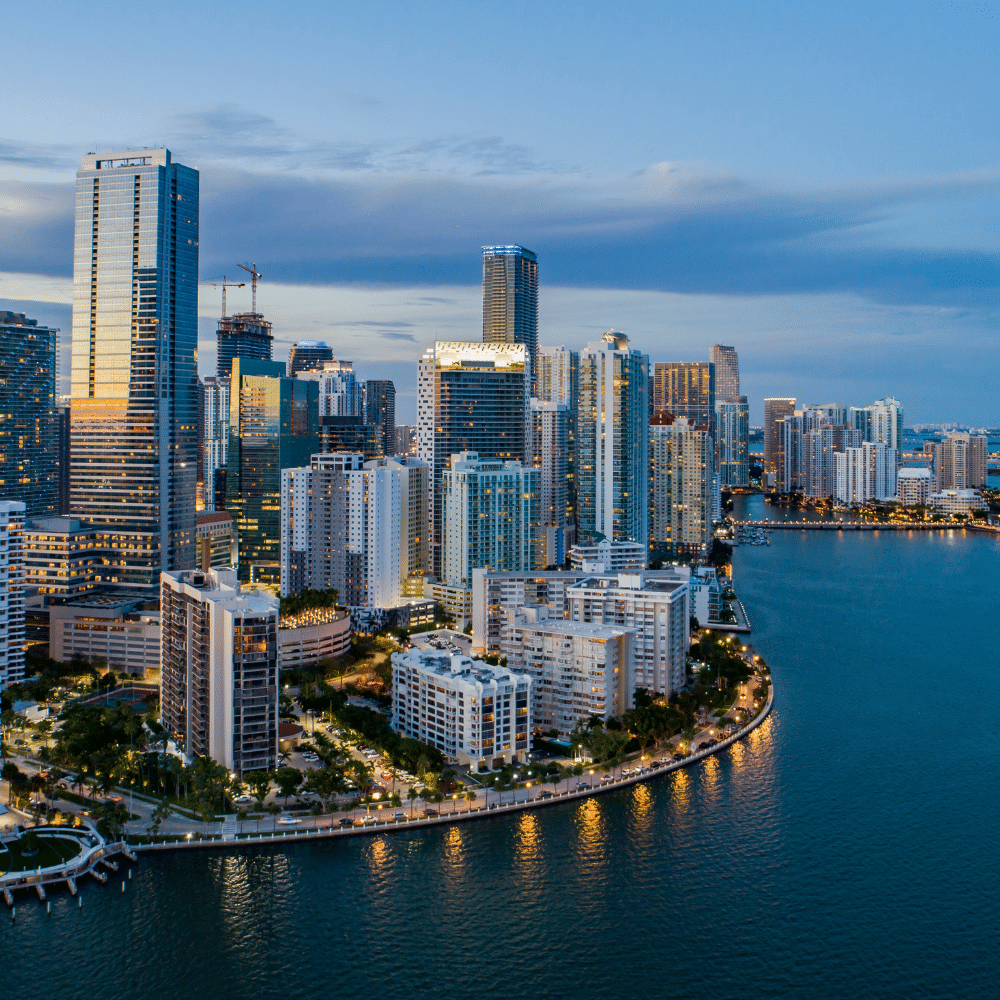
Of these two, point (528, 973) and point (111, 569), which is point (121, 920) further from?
point (111, 569)

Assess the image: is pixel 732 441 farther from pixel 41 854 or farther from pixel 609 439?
pixel 41 854

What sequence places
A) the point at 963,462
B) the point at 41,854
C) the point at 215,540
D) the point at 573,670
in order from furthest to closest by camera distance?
the point at 963,462
the point at 215,540
the point at 573,670
the point at 41,854

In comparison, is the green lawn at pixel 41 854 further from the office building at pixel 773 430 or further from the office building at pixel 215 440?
the office building at pixel 773 430

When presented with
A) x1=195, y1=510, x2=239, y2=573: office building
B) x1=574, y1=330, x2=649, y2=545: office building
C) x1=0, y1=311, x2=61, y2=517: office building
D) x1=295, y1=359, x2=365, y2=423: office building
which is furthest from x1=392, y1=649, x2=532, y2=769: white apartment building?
x1=295, y1=359, x2=365, y2=423: office building

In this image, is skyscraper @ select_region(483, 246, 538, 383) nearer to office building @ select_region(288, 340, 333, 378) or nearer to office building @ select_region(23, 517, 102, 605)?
office building @ select_region(288, 340, 333, 378)

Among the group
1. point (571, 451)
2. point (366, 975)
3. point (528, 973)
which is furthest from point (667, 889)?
point (571, 451)

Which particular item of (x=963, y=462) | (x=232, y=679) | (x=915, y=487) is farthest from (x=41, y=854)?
(x=963, y=462)

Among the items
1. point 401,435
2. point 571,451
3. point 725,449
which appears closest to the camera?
point 571,451
